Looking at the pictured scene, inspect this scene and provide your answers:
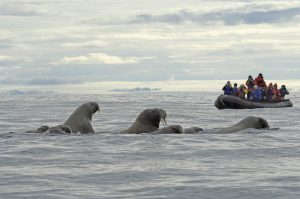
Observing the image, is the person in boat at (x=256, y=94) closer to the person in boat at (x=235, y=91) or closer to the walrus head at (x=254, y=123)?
the person in boat at (x=235, y=91)

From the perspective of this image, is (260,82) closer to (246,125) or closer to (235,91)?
(235,91)

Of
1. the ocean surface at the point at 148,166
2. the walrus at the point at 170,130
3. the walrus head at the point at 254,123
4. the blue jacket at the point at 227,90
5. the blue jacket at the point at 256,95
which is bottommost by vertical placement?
the ocean surface at the point at 148,166

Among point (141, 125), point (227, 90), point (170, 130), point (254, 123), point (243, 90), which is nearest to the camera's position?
point (170, 130)

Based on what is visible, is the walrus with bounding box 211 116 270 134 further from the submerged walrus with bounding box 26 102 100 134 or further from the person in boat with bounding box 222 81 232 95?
the person in boat with bounding box 222 81 232 95

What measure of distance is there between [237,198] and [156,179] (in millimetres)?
1929

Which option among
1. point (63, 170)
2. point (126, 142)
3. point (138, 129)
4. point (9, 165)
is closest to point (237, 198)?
point (63, 170)

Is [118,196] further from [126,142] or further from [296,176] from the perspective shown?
[126,142]

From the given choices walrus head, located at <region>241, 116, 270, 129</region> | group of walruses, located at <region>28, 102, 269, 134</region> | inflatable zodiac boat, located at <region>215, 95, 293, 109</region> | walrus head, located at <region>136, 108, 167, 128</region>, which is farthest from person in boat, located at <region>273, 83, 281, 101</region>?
walrus head, located at <region>136, 108, 167, 128</region>

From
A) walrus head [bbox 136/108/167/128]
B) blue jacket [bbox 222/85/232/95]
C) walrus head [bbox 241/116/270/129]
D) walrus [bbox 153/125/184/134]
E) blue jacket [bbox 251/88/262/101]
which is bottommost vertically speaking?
walrus [bbox 153/125/184/134]

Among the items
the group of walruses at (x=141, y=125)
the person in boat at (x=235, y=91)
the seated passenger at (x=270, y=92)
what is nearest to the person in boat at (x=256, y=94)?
the seated passenger at (x=270, y=92)

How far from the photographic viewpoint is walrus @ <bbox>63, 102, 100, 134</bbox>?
19.5m

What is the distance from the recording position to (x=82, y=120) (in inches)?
784

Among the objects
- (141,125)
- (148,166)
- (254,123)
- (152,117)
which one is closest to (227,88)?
(254,123)

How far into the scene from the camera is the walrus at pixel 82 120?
1952 centimetres
